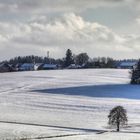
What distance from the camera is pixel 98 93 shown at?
8650cm

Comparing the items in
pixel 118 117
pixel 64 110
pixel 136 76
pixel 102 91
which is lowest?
pixel 64 110

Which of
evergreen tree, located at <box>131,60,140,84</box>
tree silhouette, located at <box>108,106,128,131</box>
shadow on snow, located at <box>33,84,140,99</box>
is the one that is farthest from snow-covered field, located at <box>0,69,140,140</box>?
evergreen tree, located at <box>131,60,140,84</box>

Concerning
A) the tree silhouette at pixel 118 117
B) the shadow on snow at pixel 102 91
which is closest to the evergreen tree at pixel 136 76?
the shadow on snow at pixel 102 91

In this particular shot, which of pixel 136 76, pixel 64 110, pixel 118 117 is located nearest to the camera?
pixel 118 117

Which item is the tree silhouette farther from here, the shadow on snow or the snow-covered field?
the shadow on snow

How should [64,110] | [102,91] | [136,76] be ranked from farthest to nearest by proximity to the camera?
1. [136,76]
2. [102,91]
3. [64,110]

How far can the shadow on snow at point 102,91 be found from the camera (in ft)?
276

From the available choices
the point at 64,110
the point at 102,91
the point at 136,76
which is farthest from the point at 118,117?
the point at 136,76

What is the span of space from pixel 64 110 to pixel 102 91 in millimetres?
29707

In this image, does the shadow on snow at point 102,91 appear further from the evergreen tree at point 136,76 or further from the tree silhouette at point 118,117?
the tree silhouette at point 118,117

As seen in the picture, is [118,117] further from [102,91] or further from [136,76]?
[136,76]

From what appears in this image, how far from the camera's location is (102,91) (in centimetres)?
9050

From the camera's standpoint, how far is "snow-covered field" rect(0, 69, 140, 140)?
136 feet

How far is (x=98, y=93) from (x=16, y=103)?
2196cm
